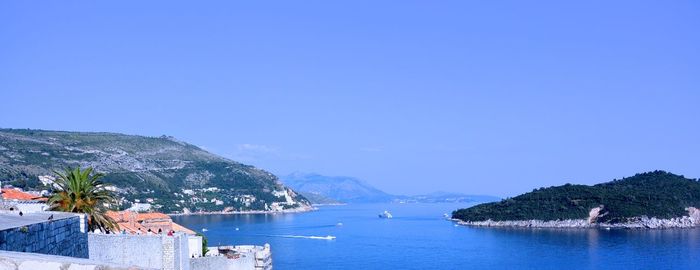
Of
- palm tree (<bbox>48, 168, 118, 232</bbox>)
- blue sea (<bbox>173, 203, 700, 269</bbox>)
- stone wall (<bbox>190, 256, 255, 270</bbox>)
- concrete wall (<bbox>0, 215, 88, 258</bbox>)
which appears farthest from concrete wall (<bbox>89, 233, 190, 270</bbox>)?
blue sea (<bbox>173, 203, 700, 269</bbox>)

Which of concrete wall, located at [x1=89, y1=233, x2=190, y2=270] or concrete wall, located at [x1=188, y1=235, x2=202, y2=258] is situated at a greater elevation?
concrete wall, located at [x1=89, y1=233, x2=190, y2=270]

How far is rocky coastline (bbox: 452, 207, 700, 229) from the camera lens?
125 metres

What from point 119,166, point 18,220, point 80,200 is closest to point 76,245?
point 18,220

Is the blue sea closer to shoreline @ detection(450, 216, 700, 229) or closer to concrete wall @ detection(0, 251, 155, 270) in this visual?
shoreline @ detection(450, 216, 700, 229)

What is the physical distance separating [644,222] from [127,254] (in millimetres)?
122309

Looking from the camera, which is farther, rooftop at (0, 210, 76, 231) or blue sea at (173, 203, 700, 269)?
blue sea at (173, 203, 700, 269)

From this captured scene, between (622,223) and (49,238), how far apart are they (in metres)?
128

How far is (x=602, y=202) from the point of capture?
136375 millimetres

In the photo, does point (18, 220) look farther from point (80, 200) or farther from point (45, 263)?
point (80, 200)

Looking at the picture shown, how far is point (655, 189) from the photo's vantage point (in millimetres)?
154000

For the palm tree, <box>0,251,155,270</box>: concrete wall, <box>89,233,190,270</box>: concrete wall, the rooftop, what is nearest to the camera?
<box>0,251,155,270</box>: concrete wall

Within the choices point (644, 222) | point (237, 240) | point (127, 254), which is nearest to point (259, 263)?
point (127, 254)

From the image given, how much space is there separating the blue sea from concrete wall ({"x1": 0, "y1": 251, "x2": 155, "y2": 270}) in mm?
63421

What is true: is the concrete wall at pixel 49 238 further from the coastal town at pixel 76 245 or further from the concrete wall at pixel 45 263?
the concrete wall at pixel 45 263
